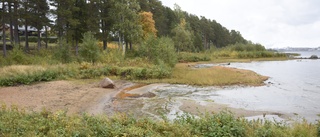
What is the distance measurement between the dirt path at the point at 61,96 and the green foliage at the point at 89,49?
7.21m

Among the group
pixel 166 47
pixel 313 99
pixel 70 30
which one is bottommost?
pixel 313 99

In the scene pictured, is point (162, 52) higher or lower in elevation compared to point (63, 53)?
higher

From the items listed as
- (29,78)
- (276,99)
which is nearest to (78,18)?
(29,78)

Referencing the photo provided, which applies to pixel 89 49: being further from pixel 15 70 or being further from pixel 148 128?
pixel 148 128

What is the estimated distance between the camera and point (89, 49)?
92.5 ft

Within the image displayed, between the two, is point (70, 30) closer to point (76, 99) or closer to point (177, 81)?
point (177, 81)

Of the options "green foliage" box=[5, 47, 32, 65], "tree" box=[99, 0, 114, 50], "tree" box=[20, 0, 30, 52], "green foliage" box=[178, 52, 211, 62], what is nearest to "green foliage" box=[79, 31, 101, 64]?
"green foliage" box=[5, 47, 32, 65]

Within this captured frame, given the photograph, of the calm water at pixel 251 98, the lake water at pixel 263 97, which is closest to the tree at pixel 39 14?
the calm water at pixel 251 98

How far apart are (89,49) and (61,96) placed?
489 inches

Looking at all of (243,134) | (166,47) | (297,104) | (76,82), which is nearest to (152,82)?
(76,82)

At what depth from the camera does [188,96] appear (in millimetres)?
17438

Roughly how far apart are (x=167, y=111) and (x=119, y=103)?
3304 mm

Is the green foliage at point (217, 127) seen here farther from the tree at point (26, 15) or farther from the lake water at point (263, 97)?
the tree at point (26, 15)

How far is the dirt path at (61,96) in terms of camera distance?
45.0 feet
